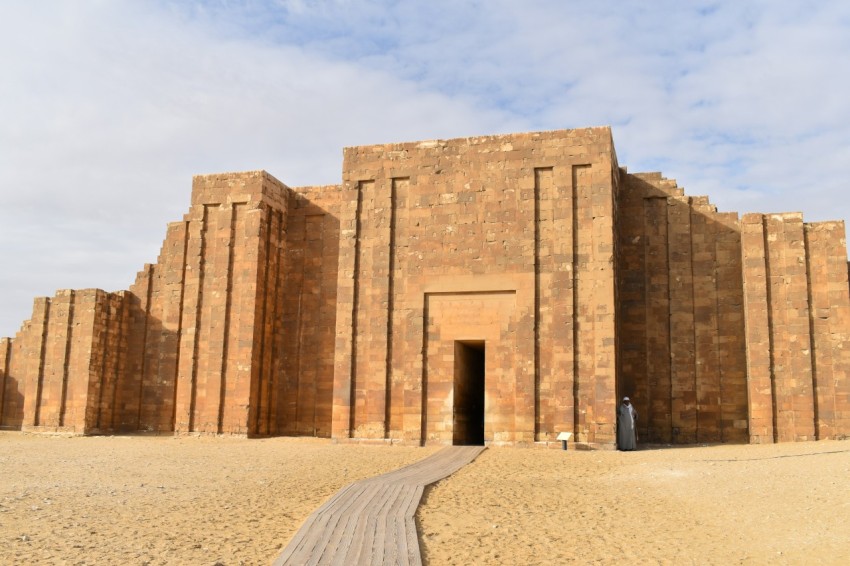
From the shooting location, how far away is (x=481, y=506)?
9.81 metres

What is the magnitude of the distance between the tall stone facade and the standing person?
0.51m

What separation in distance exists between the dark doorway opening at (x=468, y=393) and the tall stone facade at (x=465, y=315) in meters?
0.10

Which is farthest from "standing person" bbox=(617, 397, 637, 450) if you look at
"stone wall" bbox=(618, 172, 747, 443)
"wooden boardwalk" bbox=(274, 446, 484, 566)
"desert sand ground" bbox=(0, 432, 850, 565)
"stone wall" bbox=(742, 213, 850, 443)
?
"wooden boardwalk" bbox=(274, 446, 484, 566)

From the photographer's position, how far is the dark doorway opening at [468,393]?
17.9 m

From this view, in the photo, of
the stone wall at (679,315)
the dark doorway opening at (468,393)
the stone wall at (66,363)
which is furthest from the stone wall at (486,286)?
the stone wall at (66,363)

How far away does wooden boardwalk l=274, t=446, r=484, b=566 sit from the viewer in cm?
699

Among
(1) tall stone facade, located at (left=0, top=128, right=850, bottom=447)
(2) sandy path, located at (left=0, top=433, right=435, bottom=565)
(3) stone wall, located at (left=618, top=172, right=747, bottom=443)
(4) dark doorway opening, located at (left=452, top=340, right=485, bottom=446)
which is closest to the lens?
(2) sandy path, located at (left=0, top=433, right=435, bottom=565)

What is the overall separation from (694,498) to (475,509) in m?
3.16

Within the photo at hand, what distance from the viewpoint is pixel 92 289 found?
2083 centimetres

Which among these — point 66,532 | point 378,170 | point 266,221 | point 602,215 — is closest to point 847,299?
point 602,215

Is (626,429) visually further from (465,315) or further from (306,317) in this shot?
(306,317)

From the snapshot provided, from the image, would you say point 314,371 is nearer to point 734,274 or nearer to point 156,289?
point 156,289

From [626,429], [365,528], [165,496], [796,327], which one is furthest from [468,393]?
[365,528]

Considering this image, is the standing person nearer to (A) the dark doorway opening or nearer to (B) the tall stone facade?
(B) the tall stone facade
